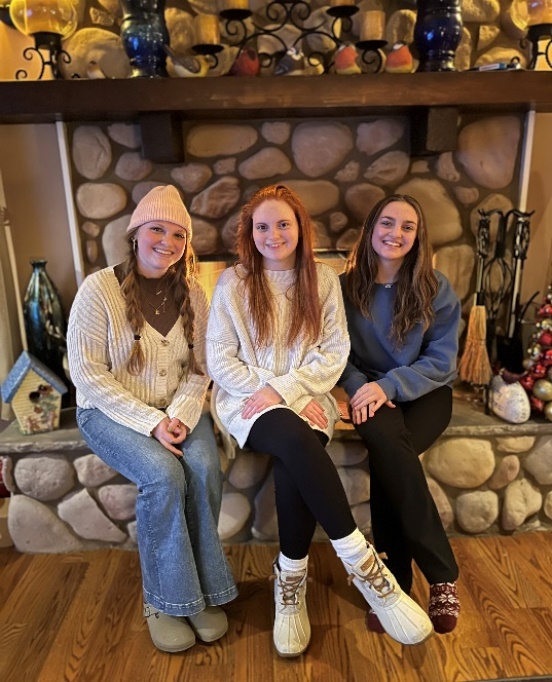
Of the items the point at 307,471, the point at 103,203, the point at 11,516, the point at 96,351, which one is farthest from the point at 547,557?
the point at 103,203

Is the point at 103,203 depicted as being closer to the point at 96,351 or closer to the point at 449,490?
the point at 96,351

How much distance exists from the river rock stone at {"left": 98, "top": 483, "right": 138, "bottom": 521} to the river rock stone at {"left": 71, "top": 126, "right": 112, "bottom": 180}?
3.75 ft

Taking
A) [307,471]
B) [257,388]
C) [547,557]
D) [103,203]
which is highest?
[103,203]

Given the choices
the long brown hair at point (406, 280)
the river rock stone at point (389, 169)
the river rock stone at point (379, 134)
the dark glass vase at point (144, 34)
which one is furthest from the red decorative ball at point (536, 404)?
the dark glass vase at point (144, 34)

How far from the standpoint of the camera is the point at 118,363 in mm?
1641

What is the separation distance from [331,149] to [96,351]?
3.94 feet

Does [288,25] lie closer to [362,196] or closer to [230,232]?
[362,196]

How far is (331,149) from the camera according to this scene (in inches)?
87.9

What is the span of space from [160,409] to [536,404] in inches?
48.5

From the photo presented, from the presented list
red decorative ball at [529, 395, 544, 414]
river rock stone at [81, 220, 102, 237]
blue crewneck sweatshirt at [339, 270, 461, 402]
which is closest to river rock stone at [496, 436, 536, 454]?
red decorative ball at [529, 395, 544, 414]

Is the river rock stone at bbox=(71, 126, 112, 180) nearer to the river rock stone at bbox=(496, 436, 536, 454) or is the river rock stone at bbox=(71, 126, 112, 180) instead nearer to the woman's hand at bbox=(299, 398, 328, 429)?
the woman's hand at bbox=(299, 398, 328, 429)

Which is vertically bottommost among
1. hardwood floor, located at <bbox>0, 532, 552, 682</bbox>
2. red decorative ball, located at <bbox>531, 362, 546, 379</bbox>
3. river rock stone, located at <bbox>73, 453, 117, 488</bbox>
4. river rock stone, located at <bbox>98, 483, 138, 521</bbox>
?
hardwood floor, located at <bbox>0, 532, 552, 682</bbox>

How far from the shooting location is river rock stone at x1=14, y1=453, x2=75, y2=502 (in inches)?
75.5

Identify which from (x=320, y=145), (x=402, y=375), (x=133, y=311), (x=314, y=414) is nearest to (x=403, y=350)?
(x=402, y=375)
